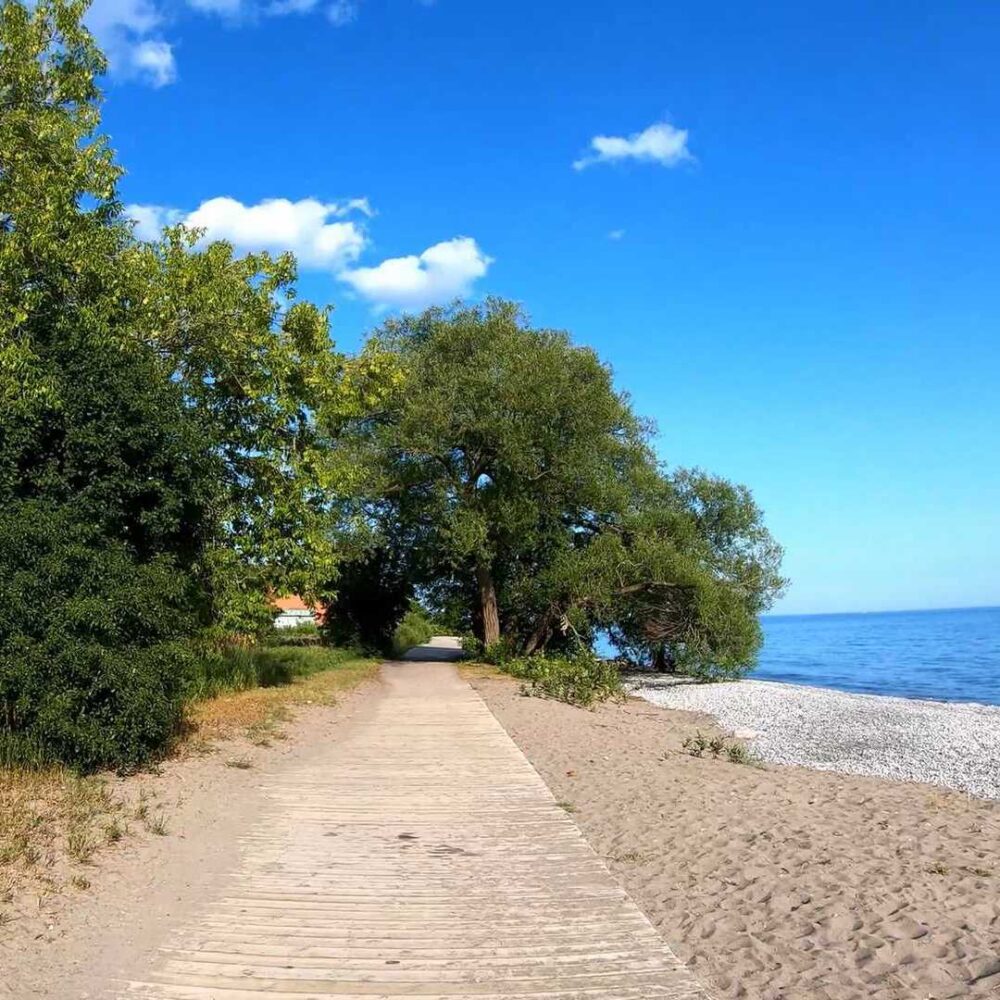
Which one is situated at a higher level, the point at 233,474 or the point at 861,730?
the point at 233,474

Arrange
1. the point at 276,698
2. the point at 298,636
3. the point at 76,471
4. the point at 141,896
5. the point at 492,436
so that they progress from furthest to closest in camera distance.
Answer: the point at 298,636
the point at 492,436
the point at 276,698
the point at 76,471
the point at 141,896

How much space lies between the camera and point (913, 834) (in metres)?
7.31

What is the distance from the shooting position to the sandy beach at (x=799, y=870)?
4.52 meters

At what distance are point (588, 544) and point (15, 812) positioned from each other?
21.1 metres

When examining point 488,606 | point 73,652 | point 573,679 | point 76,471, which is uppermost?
point 76,471

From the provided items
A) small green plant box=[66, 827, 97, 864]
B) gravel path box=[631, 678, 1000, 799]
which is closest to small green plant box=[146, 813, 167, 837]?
small green plant box=[66, 827, 97, 864]

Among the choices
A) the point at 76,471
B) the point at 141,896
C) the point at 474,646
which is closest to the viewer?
the point at 141,896

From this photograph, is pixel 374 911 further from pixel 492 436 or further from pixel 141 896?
pixel 492 436

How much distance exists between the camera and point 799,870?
6.24m

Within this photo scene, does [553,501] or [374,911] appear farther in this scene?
[553,501]

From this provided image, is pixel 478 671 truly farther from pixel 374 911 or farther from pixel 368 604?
pixel 374 911

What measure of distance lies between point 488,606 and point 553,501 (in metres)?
4.80

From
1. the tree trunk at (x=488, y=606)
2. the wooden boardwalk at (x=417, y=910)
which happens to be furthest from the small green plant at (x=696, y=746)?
the tree trunk at (x=488, y=606)

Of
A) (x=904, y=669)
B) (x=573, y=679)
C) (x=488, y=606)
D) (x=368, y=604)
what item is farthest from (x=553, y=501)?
(x=904, y=669)
